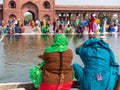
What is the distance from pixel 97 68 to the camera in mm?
4324

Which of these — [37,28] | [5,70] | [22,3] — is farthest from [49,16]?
[5,70]

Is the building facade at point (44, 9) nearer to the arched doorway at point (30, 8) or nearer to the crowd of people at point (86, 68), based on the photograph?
the arched doorway at point (30, 8)

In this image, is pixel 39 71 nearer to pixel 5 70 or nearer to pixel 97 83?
pixel 97 83

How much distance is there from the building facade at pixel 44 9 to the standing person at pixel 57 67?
51.2 m

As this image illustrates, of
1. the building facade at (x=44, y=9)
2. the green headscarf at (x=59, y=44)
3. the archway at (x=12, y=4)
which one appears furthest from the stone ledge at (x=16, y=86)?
the archway at (x=12, y=4)

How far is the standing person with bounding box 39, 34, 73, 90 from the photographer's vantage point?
4.31 m

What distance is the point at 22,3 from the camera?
56.3 metres

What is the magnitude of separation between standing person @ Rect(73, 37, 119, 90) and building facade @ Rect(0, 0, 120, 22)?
168 feet

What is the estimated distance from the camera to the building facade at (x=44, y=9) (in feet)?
183

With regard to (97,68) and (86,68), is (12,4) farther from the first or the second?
(97,68)

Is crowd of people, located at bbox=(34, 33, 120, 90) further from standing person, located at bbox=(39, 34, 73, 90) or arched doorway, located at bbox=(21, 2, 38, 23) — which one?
arched doorway, located at bbox=(21, 2, 38, 23)

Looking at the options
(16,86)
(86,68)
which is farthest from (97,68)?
(16,86)

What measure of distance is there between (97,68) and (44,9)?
53168 millimetres

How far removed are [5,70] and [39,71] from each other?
10.2 feet
